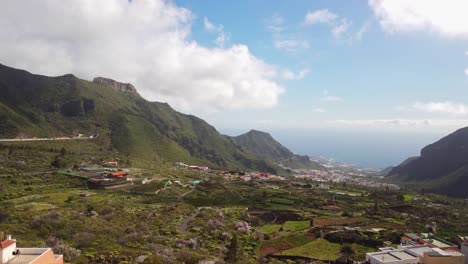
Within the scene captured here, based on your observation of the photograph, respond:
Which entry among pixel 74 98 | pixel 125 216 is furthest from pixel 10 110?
pixel 125 216

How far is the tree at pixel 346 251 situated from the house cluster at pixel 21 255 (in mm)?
32310

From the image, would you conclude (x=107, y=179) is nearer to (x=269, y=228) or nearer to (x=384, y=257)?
(x=269, y=228)

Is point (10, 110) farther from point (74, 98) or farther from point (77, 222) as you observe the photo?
point (77, 222)

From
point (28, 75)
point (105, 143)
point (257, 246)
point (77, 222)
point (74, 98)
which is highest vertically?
point (28, 75)

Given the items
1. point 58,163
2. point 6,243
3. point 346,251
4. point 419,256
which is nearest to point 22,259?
point 6,243

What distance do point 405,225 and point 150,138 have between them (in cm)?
12807

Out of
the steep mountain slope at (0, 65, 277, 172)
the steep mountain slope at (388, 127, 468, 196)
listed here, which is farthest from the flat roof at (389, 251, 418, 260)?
the steep mountain slope at (388, 127, 468, 196)

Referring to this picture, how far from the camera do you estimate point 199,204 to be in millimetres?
70812

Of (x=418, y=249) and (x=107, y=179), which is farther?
(x=107, y=179)

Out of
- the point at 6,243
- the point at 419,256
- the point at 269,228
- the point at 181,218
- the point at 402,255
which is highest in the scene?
the point at 6,243

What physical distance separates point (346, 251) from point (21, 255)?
35806 mm

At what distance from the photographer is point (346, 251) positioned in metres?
43.0

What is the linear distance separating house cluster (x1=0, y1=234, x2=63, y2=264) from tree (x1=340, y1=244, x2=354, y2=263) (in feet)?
106

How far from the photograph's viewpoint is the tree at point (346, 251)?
41.5m
